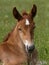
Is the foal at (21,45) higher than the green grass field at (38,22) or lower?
higher

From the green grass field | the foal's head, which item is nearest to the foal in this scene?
the foal's head

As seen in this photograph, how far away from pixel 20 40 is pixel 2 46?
41cm

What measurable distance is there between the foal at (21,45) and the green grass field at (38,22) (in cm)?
195

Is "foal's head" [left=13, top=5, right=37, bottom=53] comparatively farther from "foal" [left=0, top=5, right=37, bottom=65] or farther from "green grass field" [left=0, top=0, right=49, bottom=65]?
"green grass field" [left=0, top=0, right=49, bottom=65]

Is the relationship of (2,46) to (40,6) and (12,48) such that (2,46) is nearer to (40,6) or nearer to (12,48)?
(12,48)

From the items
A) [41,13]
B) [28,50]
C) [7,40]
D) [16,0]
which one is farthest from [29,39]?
[16,0]

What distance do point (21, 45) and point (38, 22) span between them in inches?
393

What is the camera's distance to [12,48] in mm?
8656

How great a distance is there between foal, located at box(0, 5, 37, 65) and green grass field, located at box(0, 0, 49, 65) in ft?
6.39

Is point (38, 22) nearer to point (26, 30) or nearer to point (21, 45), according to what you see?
point (21, 45)

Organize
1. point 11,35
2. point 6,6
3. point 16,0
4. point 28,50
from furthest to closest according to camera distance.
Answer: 1. point 16,0
2. point 6,6
3. point 11,35
4. point 28,50

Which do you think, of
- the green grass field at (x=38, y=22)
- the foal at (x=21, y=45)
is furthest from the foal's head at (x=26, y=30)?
the green grass field at (x=38, y=22)

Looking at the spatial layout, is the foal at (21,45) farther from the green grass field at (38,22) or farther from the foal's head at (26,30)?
the green grass field at (38,22)

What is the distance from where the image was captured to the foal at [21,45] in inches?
329
